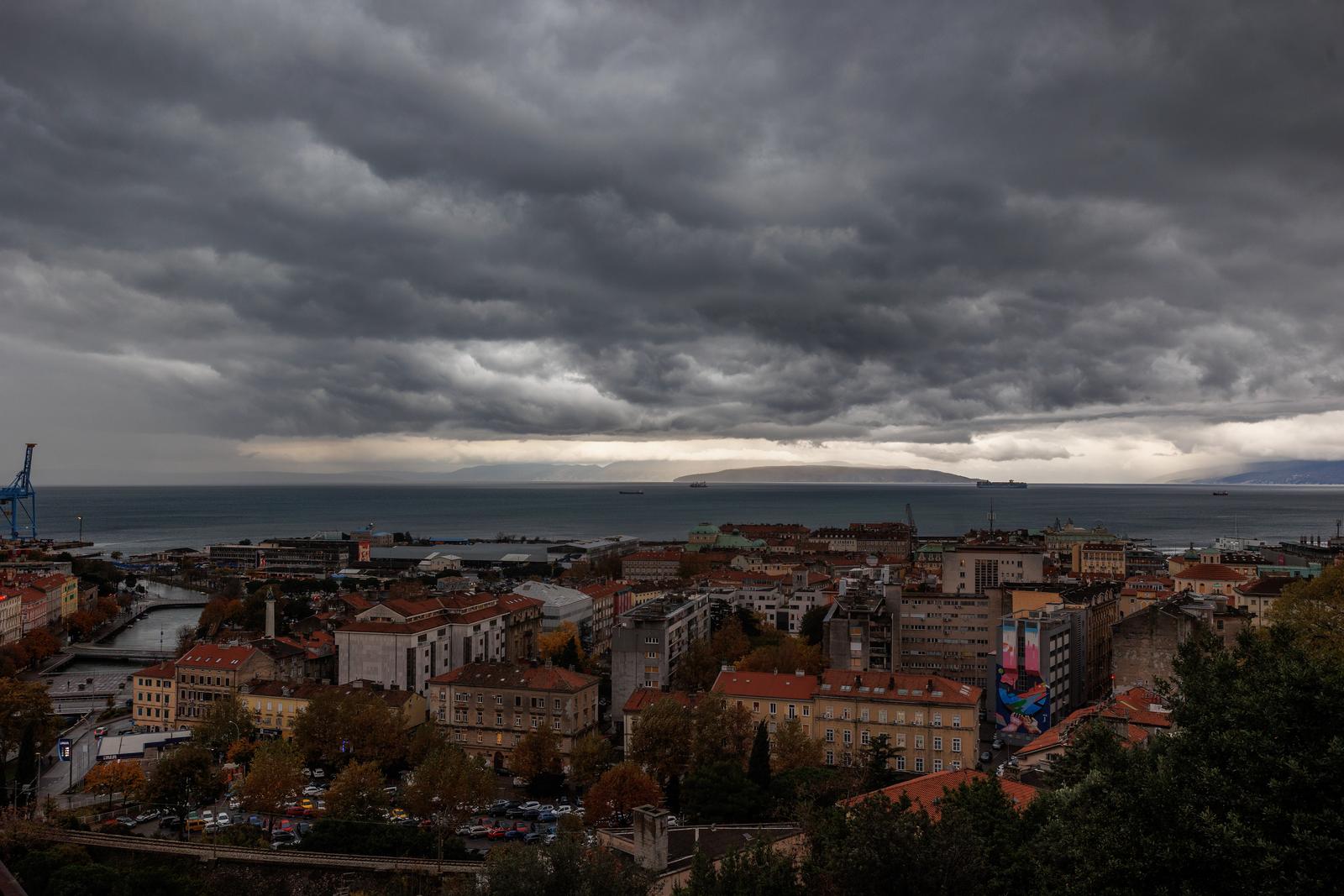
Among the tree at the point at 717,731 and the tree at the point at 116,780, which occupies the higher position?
the tree at the point at 717,731

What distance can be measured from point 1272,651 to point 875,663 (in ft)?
95.7

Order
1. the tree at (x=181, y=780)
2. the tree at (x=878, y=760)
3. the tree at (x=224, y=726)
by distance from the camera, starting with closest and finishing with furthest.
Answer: the tree at (x=878, y=760), the tree at (x=181, y=780), the tree at (x=224, y=726)

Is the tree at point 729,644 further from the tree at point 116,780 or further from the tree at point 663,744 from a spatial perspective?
the tree at point 116,780

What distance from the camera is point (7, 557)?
80.1 metres

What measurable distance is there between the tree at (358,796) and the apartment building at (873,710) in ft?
35.9

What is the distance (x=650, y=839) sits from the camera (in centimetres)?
1595

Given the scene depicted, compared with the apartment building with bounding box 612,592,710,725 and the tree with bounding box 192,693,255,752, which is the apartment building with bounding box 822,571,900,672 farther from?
the tree with bounding box 192,693,255,752

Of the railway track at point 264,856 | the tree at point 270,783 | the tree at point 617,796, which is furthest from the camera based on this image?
the tree at point 270,783

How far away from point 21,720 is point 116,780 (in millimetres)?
6797

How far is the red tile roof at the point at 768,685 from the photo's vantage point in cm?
2841

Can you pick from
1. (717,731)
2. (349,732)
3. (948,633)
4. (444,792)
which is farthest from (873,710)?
(349,732)

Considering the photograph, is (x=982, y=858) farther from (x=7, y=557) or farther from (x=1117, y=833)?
(x=7, y=557)

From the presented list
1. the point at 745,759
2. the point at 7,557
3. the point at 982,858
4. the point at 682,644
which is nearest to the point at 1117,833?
the point at 982,858

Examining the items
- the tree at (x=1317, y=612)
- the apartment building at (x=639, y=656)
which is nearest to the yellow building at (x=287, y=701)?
the apartment building at (x=639, y=656)
